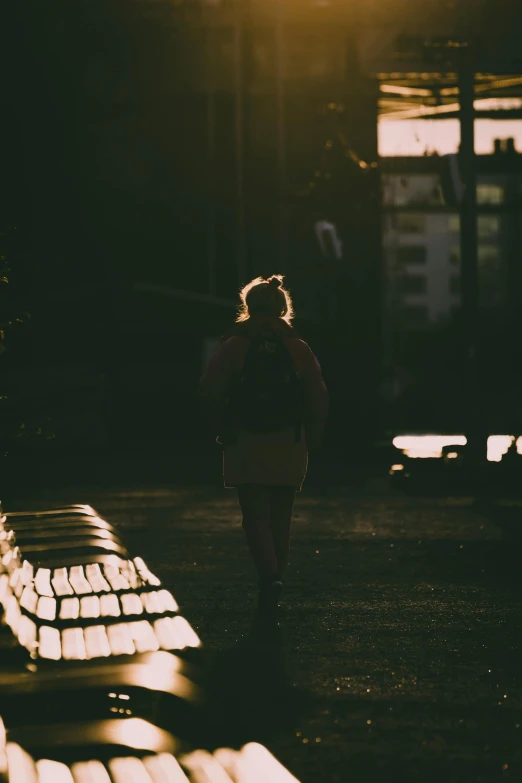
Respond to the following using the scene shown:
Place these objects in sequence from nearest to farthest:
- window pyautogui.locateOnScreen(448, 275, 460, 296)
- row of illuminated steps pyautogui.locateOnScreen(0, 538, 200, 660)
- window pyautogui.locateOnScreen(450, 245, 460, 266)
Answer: row of illuminated steps pyautogui.locateOnScreen(0, 538, 200, 660)
window pyautogui.locateOnScreen(450, 245, 460, 266)
window pyautogui.locateOnScreen(448, 275, 460, 296)

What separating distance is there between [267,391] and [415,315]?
5019 inches

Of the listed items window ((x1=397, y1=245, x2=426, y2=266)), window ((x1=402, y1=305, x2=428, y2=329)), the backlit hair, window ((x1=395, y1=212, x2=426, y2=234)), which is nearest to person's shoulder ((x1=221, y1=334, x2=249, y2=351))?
the backlit hair

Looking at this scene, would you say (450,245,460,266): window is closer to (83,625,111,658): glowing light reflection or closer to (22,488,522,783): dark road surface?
(22,488,522,783): dark road surface

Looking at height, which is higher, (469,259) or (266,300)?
(469,259)

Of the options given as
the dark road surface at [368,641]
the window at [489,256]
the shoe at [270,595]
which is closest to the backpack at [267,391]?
the shoe at [270,595]

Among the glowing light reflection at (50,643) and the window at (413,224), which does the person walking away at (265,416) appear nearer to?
the glowing light reflection at (50,643)

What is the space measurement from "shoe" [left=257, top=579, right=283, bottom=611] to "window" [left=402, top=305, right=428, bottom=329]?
12160 centimetres

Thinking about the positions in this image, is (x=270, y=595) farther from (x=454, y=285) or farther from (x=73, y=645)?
(x=454, y=285)

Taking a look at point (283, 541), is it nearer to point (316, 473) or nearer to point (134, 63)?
point (316, 473)

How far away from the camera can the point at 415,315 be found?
134 meters

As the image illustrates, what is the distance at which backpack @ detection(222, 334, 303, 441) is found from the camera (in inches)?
294

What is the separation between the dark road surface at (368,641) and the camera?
15.1 ft

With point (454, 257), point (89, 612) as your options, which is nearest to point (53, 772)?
point (89, 612)

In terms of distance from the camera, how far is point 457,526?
12.0 metres
